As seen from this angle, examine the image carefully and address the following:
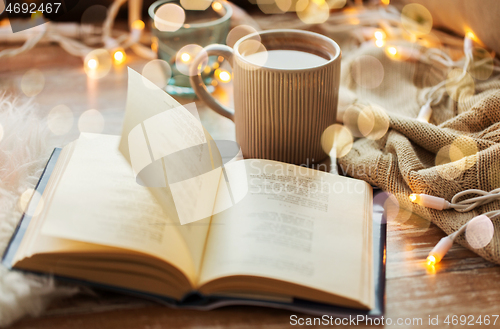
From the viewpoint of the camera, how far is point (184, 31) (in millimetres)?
706

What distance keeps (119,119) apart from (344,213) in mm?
439

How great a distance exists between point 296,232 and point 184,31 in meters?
0.44

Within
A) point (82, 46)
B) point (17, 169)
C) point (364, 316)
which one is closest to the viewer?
point (364, 316)

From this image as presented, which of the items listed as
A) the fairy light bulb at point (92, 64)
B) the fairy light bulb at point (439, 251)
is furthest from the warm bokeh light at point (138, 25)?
the fairy light bulb at point (439, 251)

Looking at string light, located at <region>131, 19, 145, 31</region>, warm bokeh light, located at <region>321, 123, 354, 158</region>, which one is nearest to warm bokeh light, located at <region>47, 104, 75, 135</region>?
string light, located at <region>131, 19, 145, 31</region>

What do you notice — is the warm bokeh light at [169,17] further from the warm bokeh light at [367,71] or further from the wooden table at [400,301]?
the wooden table at [400,301]

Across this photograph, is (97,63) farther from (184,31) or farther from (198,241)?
(198,241)

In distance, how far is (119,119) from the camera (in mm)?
709

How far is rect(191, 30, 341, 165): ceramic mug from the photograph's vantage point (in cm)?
51

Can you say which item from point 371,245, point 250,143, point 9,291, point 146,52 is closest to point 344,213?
point 371,245

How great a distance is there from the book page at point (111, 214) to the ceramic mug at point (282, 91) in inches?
7.3

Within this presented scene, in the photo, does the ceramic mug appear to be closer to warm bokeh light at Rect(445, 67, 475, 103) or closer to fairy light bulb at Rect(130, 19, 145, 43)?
warm bokeh light at Rect(445, 67, 475, 103)

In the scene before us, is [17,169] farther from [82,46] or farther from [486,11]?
[486,11]

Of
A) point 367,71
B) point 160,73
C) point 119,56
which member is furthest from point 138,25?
point 367,71
